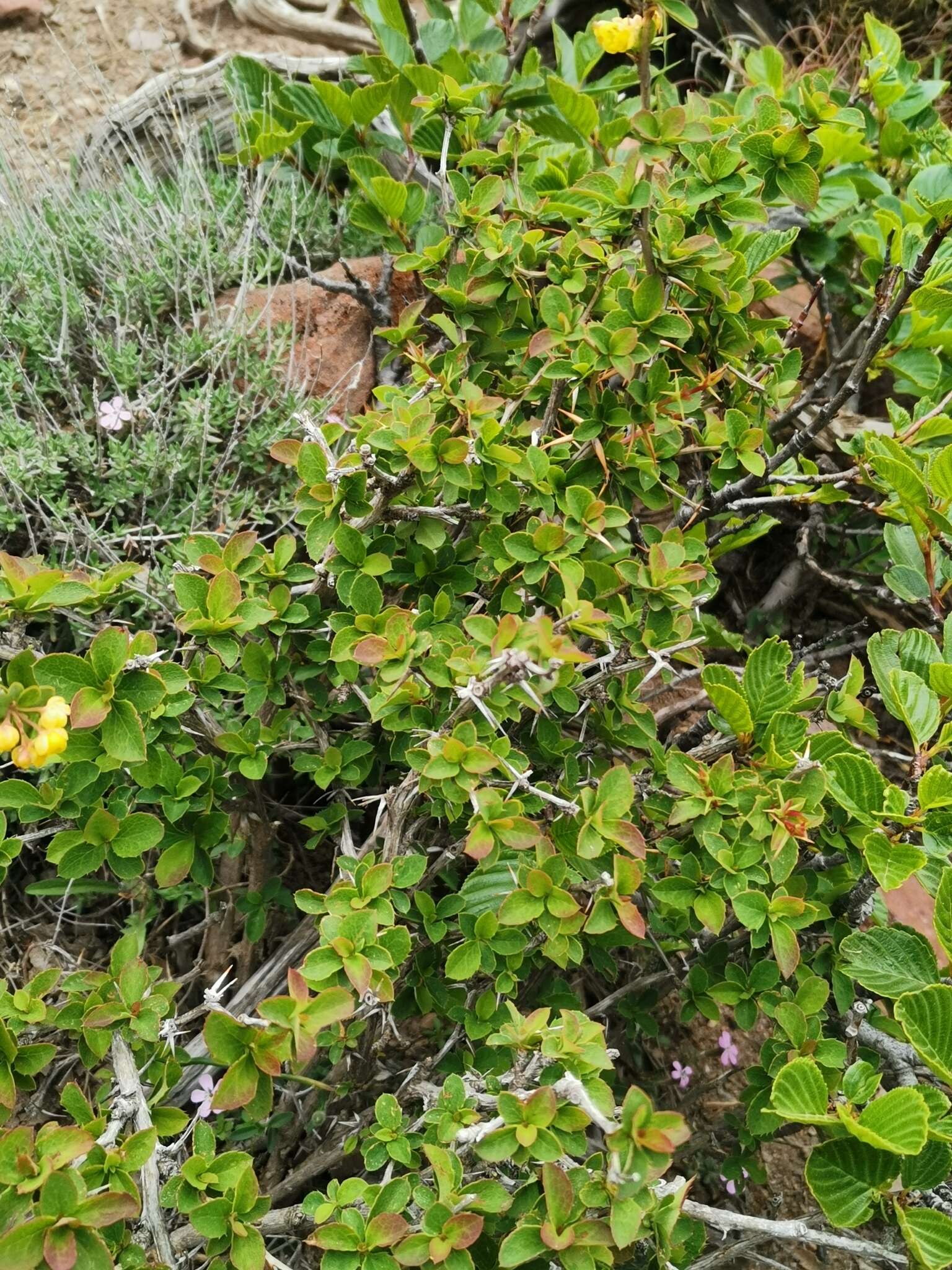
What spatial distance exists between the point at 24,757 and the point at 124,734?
256mm

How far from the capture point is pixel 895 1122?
3.96ft

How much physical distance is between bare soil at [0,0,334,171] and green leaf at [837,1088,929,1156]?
4392 millimetres

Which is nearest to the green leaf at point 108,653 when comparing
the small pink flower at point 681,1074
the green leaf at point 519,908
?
the green leaf at point 519,908

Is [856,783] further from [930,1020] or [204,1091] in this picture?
[204,1091]

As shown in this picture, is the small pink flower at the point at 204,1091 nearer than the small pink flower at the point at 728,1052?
Yes

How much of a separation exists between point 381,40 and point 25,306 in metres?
1.18

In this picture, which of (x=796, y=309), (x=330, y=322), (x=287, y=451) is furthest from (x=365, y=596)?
(x=796, y=309)

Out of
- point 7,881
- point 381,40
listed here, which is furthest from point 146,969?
point 381,40

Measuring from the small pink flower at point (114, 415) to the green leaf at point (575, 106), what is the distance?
50.0 inches

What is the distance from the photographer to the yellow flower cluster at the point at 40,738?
1.08 m

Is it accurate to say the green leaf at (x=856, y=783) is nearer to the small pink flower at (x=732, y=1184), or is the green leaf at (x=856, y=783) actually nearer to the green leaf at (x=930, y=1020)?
the green leaf at (x=930, y=1020)

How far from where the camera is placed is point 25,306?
8.33 feet

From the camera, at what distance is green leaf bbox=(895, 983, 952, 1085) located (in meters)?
1.25

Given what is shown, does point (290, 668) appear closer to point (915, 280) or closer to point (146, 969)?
point (146, 969)
